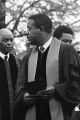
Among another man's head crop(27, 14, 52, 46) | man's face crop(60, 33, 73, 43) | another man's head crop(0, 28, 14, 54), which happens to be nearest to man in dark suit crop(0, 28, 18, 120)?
another man's head crop(0, 28, 14, 54)

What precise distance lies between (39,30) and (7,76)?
1386mm

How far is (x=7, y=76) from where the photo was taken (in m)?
6.77

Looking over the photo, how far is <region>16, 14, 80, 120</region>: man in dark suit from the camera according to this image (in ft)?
17.7

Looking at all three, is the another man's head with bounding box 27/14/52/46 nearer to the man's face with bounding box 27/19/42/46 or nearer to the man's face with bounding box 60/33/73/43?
the man's face with bounding box 27/19/42/46

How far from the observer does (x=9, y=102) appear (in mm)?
6641

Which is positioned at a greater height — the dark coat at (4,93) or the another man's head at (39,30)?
the another man's head at (39,30)

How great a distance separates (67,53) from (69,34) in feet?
7.12

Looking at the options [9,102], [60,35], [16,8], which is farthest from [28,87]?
[16,8]

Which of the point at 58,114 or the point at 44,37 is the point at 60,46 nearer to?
the point at 44,37

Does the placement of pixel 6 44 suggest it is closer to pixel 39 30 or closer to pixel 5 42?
pixel 5 42

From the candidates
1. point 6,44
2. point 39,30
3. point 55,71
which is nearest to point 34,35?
point 39,30

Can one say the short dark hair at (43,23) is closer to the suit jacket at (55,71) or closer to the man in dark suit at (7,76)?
the suit jacket at (55,71)

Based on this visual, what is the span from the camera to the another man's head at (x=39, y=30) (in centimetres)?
556

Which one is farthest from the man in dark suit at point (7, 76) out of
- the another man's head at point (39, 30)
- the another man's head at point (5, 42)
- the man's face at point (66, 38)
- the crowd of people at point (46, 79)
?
the another man's head at point (39, 30)
